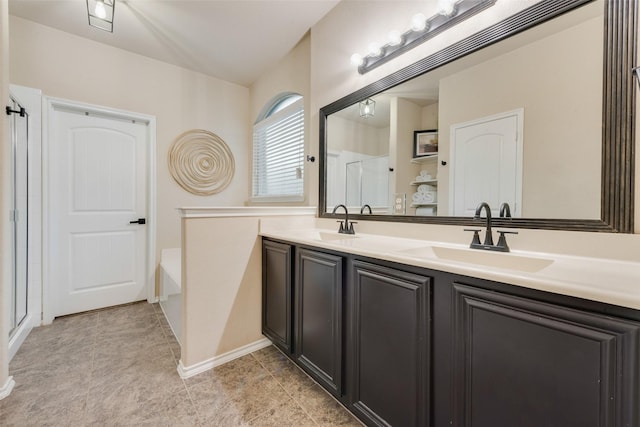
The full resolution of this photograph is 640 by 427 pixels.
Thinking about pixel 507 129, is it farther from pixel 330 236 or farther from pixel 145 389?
pixel 145 389

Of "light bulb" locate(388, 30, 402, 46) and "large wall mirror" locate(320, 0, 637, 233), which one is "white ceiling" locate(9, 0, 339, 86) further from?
"large wall mirror" locate(320, 0, 637, 233)

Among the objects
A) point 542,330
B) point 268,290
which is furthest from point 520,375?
point 268,290

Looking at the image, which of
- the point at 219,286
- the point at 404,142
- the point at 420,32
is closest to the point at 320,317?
the point at 219,286

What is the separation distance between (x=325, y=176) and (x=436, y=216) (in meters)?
1.06

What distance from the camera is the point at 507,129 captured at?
125 cm

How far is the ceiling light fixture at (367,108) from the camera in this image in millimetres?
1891

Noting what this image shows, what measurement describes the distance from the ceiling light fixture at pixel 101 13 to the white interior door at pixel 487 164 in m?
2.82

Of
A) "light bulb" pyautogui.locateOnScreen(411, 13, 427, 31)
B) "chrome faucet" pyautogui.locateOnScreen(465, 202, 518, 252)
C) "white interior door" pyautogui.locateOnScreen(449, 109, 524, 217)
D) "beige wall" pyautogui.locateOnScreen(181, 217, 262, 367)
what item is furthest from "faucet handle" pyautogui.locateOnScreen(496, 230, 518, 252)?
"beige wall" pyautogui.locateOnScreen(181, 217, 262, 367)

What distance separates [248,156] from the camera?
3734 mm

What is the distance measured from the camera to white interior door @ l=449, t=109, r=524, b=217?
4.00 feet

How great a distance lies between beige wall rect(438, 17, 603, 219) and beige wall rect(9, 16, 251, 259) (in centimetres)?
307

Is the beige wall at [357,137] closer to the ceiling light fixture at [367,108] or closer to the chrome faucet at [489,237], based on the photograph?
the ceiling light fixture at [367,108]

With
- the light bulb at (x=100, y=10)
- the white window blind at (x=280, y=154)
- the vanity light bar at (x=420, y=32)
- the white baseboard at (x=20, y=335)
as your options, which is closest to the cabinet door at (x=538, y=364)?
the vanity light bar at (x=420, y=32)

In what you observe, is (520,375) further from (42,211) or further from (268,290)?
(42,211)
